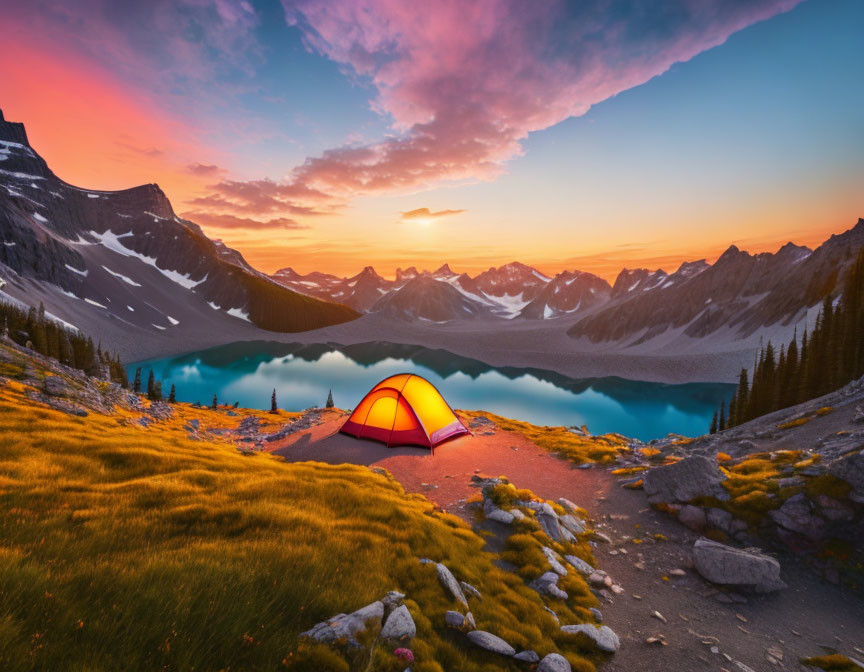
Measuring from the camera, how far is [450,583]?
290 inches

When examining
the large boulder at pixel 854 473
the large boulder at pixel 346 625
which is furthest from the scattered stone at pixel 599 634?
the large boulder at pixel 854 473

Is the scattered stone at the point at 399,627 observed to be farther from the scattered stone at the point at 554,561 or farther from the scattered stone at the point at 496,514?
the scattered stone at the point at 496,514

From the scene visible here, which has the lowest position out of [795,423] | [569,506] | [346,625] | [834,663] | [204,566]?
[569,506]

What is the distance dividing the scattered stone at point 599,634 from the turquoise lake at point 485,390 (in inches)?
3665

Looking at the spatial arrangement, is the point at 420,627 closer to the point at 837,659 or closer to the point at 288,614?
the point at 288,614

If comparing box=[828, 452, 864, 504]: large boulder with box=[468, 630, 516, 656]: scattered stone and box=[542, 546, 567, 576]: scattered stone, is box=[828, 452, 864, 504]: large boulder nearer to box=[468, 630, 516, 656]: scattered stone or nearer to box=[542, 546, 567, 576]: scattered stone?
box=[542, 546, 567, 576]: scattered stone

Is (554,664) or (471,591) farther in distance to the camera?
(471,591)

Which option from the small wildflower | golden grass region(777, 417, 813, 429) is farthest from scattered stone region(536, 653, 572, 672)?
golden grass region(777, 417, 813, 429)

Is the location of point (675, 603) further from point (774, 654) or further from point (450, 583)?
point (450, 583)

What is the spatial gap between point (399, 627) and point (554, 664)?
301 centimetres

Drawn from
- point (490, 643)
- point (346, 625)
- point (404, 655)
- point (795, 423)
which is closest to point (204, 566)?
point (346, 625)

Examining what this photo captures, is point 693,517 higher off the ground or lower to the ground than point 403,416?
lower

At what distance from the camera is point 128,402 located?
3247 cm

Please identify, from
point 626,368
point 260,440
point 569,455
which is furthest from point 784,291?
point 260,440
